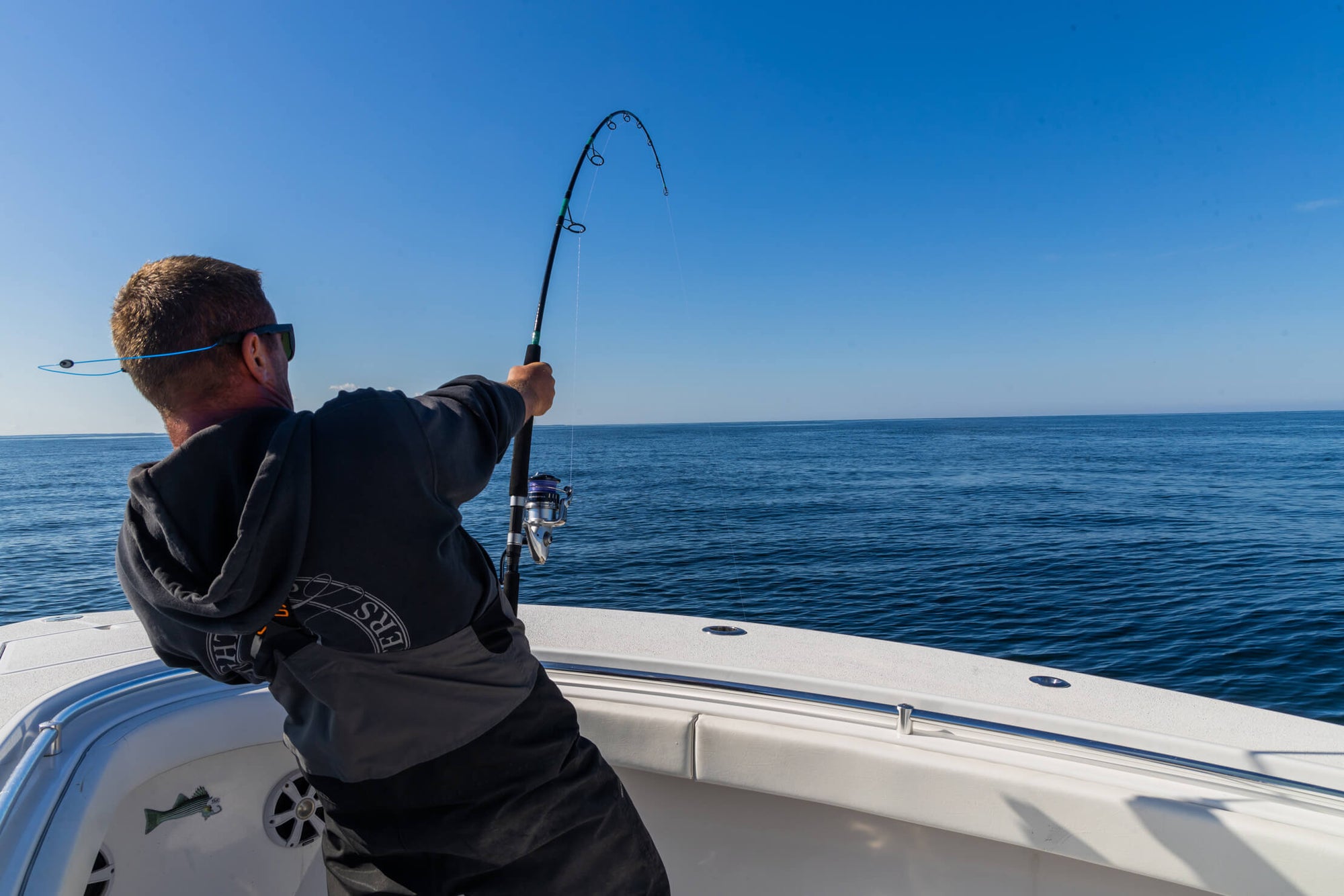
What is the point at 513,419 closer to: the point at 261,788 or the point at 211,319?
the point at 211,319

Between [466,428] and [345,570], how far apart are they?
0.83ft

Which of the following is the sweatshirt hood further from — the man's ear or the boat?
the boat

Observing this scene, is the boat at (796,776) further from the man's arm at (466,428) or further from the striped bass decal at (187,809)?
the man's arm at (466,428)

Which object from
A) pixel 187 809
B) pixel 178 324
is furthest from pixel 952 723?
pixel 187 809

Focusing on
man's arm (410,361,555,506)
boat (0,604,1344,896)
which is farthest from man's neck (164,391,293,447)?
boat (0,604,1344,896)

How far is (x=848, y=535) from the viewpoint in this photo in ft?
56.0

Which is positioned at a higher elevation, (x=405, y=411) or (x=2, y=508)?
(x=405, y=411)

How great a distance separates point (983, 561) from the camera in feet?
44.1

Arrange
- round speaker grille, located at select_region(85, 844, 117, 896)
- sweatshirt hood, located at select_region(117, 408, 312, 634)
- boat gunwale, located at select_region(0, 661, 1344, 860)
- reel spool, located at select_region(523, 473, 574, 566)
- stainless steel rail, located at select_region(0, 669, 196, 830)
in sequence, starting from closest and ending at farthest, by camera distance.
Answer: sweatshirt hood, located at select_region(117, 408, 312, 634) → stainless steel rail, located at select_region(0, 669, 196, 830) → boat gunwale, located at select_region(0, 661, 1344, 860) → round speaker grille, located at select_region(85, 844, 117, 896) → reel spool, located at select_region(523, 473, 574, 566)

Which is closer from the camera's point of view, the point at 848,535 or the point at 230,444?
the point at 230,444

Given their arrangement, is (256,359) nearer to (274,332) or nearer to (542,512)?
(274,332)

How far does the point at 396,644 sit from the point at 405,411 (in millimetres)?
340

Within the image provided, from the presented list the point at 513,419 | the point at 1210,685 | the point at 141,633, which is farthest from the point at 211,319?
the point at 1210,685

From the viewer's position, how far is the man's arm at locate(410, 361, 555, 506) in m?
1.02
